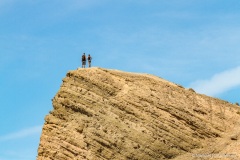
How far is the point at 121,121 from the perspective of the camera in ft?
169

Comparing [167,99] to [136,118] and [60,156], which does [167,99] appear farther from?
[60,156]

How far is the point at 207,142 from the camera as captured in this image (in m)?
53.8

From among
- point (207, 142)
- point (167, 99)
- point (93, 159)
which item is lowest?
point (93, 159)

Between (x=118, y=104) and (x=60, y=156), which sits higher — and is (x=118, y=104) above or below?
above

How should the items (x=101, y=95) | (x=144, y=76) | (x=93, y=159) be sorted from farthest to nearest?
(x=144, y=76)
(x=101, y=95)
(x=93, y=159)

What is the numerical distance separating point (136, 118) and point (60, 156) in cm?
735

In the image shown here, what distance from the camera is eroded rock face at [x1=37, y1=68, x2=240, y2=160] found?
164ft

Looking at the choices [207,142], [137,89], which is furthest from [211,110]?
[137,89]

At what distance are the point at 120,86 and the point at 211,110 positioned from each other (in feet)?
30.5

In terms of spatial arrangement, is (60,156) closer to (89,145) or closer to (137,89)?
(89,145)

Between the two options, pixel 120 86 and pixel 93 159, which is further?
pixel 120 86

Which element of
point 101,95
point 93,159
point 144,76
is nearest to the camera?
point 93,159

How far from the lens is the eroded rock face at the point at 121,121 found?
5012 cm

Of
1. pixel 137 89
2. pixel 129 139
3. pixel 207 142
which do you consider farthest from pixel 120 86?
pixel 207 142
